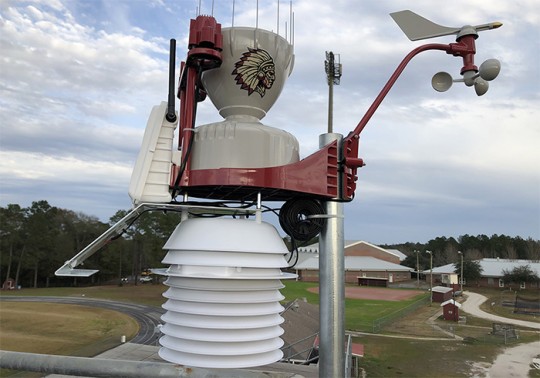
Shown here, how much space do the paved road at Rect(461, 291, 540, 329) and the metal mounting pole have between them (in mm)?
40101

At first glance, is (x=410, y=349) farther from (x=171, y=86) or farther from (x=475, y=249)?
(x=475, y=249)

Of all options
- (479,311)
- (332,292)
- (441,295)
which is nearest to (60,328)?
(332,292)

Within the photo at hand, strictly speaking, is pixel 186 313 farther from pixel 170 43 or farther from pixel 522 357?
pixel 522 357

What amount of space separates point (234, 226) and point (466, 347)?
2982cm

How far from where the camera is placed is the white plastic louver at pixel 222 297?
3197 millimetres

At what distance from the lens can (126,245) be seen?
207 ft

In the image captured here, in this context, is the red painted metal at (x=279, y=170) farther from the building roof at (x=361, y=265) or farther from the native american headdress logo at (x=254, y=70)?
the building roof at (x=361, y=265)

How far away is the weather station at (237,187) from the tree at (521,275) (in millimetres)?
72047

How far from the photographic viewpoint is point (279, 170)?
3.51 m

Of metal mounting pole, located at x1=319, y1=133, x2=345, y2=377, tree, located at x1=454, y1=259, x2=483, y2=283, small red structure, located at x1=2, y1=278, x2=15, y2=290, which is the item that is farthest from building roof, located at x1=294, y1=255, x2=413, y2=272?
metal mounting pole, located at x1=319, y1=133, x2=345, y2=377

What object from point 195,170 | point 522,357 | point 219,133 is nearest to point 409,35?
point 219,133

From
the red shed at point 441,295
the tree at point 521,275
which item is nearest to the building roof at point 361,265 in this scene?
the tree at point 521,275

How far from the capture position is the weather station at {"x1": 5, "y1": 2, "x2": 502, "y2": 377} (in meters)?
3.25

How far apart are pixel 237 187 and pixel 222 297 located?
34.9 inches
